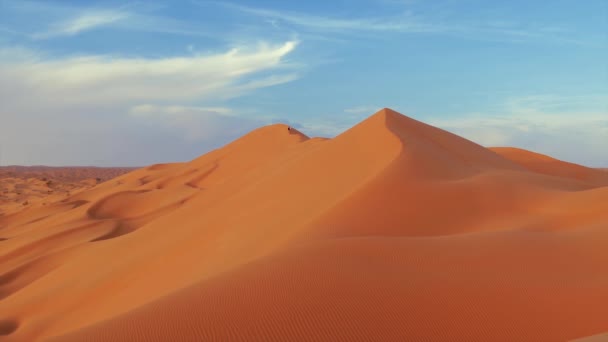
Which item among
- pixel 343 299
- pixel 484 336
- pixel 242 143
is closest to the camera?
pixel 484 336

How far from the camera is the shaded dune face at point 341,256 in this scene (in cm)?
464

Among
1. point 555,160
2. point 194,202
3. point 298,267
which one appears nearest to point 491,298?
point 298,267

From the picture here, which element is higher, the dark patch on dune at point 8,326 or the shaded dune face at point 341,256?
the shaded dune face at point 341,256

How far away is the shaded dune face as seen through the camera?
464 cm

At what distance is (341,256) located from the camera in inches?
230

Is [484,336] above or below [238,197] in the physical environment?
below

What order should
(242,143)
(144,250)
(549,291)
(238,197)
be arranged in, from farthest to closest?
1. (242,143)
2. (238,197)
3. (144,250)
4. (549,291)

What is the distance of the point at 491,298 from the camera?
16.5ft

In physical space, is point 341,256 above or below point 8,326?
above

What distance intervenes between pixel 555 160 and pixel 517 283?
953 inches

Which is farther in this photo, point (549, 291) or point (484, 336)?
point (549, 291)

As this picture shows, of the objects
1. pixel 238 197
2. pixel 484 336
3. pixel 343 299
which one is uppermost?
pixel 238 197

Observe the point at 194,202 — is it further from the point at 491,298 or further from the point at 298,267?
the point at 491,298

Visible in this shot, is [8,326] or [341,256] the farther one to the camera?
[8,326]
